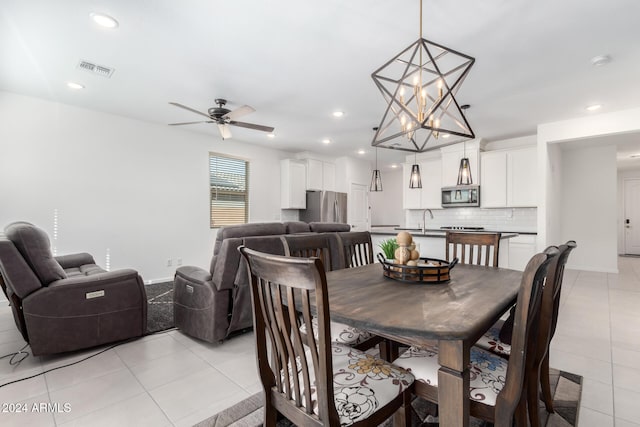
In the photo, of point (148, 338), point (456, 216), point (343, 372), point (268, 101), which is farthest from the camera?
point (456, 216)

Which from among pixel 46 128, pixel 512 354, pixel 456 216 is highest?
pixel 46 128

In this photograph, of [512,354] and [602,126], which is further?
[602,126]

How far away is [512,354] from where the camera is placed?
107 centimetres

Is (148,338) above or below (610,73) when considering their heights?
below

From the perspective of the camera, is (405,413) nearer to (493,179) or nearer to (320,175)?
(493,179)

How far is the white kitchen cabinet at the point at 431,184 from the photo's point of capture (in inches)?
254

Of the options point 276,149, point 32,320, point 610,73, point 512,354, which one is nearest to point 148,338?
point 32,320

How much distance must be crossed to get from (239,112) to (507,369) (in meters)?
3.47

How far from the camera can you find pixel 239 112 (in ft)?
11.8

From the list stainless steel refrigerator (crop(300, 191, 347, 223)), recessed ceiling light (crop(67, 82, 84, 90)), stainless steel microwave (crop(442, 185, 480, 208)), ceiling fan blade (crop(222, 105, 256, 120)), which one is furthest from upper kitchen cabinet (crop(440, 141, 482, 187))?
recessed ceiling light (crop(67, 82, 84, 90))

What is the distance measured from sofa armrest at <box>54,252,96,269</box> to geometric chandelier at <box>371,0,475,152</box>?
401 cm

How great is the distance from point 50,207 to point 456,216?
7.00 meters

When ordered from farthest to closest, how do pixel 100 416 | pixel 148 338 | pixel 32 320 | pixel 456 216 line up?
1. pixel 456 216
2. pixel 148 338
3. pixel 32 320
4. pixel 100 416

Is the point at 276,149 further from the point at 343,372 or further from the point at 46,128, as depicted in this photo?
the point at 343,372
